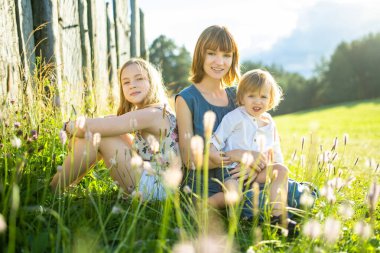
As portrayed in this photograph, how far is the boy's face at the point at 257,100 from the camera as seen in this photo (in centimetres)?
303

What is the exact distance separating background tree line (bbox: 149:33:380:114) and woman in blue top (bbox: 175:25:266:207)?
34.1 meters

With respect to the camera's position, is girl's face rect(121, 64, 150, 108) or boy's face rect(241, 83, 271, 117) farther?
girl's face rect(121, 64, 150, 108)

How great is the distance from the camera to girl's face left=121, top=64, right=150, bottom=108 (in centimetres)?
315

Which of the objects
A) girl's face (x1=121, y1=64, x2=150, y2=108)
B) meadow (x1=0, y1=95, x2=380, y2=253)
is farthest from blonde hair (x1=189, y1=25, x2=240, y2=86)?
meadow (x1=0, y1=95, x2=380, y2=253)

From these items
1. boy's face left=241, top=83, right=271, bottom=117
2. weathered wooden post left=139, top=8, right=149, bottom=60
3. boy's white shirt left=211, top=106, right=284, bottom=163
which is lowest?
boy's white shirt left=211, top=106, right=284, bottom=163

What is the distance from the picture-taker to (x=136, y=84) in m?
3.15

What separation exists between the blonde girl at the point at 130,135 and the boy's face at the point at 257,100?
20.8 inches

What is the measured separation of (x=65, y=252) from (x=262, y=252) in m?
0.85


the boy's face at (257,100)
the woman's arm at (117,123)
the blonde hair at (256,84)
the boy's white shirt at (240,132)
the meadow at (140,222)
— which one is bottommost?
the meadow at (140,222)

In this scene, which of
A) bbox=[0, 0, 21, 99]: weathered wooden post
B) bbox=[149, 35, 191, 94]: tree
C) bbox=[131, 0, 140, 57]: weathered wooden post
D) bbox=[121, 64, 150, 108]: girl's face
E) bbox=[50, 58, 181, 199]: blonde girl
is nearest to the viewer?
bbox=[50, 58, 181, 199]: blonde girl

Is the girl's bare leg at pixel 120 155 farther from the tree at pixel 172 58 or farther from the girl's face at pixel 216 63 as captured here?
the tree at pixel 172 58

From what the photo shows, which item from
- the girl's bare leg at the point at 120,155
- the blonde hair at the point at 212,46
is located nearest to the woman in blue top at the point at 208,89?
the blonde hair at the point at 212,46

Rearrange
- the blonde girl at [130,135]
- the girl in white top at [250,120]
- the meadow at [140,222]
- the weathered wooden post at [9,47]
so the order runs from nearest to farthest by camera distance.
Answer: the meadow at [140,222] < the blonde girl at [130,135] < the girl in white top at [250,120] < the weathered wooden post at [9,47]

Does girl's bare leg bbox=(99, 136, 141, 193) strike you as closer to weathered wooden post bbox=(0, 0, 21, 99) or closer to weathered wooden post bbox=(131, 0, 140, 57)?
weathered wooden post bbox=(0, 0, 21, 99)
